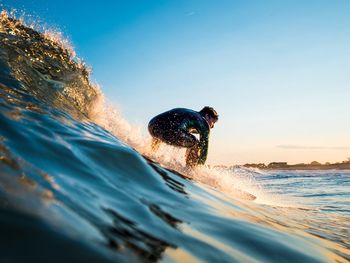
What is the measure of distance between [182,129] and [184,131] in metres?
0.06

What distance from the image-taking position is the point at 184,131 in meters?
6.85

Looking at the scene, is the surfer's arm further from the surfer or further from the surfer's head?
the surfer's head

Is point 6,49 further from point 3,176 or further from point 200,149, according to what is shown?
point 200,149

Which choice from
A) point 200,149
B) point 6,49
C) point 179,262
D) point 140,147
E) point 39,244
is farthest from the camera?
point 200,149

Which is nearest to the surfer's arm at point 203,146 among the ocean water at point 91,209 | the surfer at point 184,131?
the surfer at point 184,131

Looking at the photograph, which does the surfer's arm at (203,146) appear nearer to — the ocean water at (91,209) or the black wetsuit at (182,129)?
the black wetsuit at (182,129)

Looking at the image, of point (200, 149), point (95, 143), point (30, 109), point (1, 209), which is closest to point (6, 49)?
point (30, 109)

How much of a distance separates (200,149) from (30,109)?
14.2 ft

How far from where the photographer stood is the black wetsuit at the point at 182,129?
22.4 feet

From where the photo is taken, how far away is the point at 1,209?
4.03 ft

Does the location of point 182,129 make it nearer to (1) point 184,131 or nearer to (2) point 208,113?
(1) point 184,131

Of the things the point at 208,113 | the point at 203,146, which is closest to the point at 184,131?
the point at 203,146

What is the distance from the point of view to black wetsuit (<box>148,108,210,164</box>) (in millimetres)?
6812

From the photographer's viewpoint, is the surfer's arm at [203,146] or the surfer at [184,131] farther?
the surfer's arm at [203,146]
